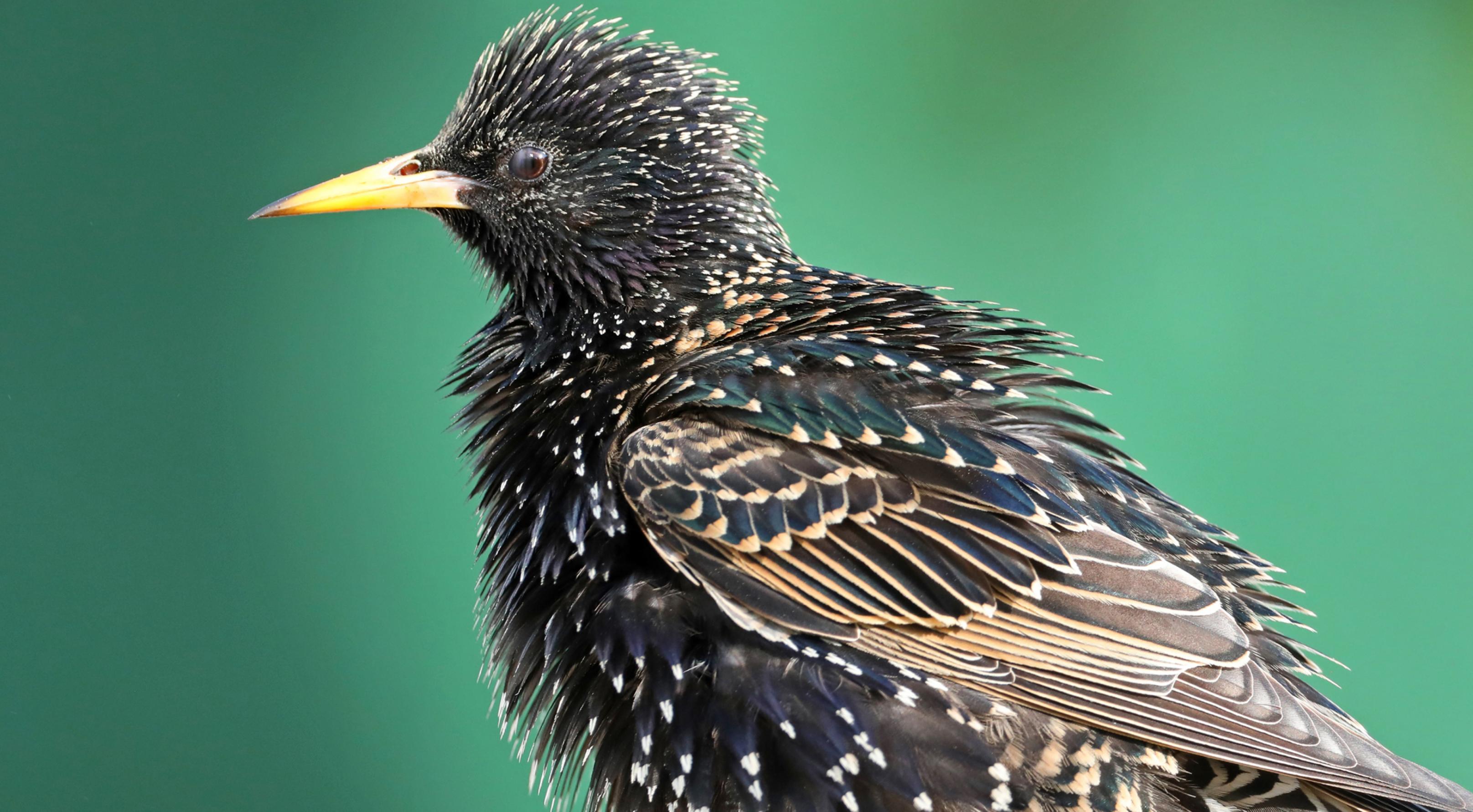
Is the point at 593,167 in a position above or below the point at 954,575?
above

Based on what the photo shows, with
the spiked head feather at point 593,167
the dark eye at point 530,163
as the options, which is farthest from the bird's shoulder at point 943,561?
the dark eye at point 530,163

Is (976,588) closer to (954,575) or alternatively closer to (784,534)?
(954,575)

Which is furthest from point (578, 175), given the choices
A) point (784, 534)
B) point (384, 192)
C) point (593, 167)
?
point (784, 534)

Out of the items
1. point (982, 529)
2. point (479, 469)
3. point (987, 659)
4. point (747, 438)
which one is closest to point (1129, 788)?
point (987, 659)

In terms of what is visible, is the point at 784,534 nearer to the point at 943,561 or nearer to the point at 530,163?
the point at 943,561

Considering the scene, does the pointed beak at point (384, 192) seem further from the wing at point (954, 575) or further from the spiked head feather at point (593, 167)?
the wing at point (954, 575)

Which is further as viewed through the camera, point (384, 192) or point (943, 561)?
point (384, 192)

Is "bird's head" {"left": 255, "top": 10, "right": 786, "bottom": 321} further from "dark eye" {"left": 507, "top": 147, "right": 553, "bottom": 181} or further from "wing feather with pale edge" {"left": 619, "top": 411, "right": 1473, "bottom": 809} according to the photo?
"wing feather with pale edge" {"left": 619, "top": 411, "right": 1473, "bottom": 809}

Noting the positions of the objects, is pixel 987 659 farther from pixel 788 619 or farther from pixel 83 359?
pixel 83 359
